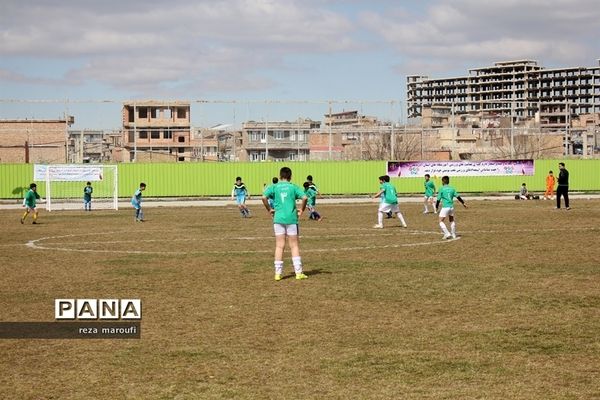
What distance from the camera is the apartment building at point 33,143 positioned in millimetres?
67250

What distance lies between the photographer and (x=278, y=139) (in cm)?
8369

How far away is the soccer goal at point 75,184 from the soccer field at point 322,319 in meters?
29.1

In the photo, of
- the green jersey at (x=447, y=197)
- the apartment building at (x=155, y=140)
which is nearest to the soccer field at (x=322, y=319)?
the green jersey at (x=447, y=197)

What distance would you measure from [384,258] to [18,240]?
44.4 feet

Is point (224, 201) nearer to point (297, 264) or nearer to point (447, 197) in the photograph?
point (447, 197)

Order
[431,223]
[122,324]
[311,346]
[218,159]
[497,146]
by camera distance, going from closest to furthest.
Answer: [311,346], [122,324], [431,223], [218,159], [497,146]

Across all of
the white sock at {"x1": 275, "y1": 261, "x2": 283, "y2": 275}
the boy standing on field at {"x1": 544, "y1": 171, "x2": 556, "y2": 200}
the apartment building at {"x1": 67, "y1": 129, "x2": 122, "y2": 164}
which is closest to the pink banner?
the boy standing on field at {"x1": 544, "y1": 171, "x2": 556, "y2": 200}

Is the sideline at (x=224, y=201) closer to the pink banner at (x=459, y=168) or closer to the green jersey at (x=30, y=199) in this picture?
the pink banner at (x=459, y=168)

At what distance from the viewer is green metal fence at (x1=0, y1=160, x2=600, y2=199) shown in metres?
64.9

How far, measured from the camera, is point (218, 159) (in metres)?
73.0

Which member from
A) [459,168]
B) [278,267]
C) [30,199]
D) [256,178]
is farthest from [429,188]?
[278,267]

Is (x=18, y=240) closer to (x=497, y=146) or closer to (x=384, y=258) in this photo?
(x=384, y=258)

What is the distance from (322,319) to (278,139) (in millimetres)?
70262

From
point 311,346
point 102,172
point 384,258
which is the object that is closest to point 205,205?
point 102,172
